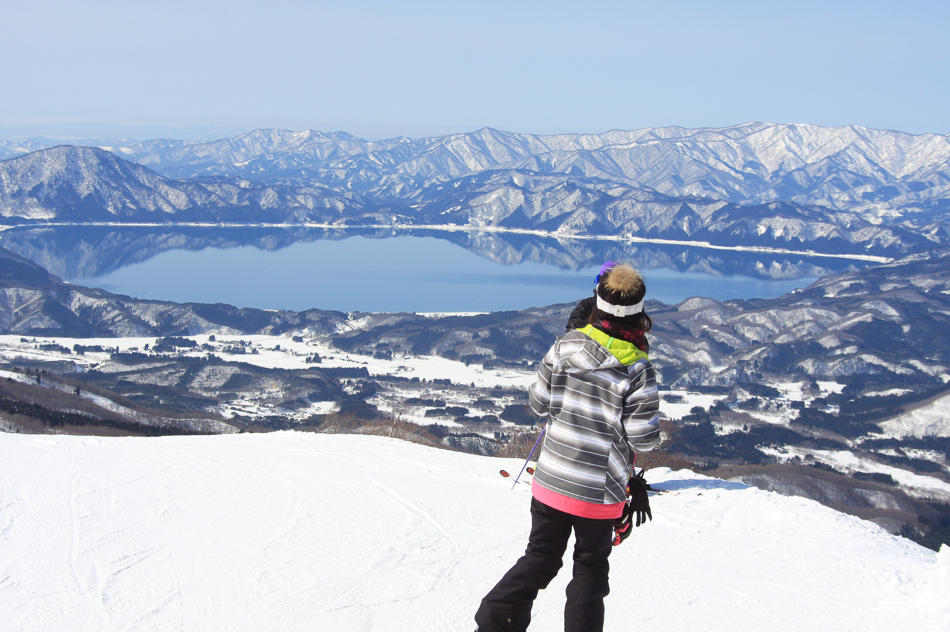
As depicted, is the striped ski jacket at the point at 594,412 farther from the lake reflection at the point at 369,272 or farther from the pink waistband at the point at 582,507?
the lake reflection at the point at 369,272

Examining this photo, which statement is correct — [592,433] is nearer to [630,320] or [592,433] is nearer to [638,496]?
[638,496]

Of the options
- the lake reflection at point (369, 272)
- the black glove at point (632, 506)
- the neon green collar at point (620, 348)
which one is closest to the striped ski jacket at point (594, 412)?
the neon green collar at point (620, 348)

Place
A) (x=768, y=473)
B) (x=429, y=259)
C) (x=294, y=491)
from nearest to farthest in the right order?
(x=294, y=491) < (x=768, y=473) < (x=429, y=259)

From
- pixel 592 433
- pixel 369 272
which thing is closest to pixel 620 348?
pixel 592 433

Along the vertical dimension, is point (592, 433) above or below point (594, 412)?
below

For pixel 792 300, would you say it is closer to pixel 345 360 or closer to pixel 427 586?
pixel 345 360

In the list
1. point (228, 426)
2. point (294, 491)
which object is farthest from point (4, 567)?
point (228, 426)

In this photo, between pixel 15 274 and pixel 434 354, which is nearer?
pixel 434 354

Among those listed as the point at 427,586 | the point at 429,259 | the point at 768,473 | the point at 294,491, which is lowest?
the point at 429,259
